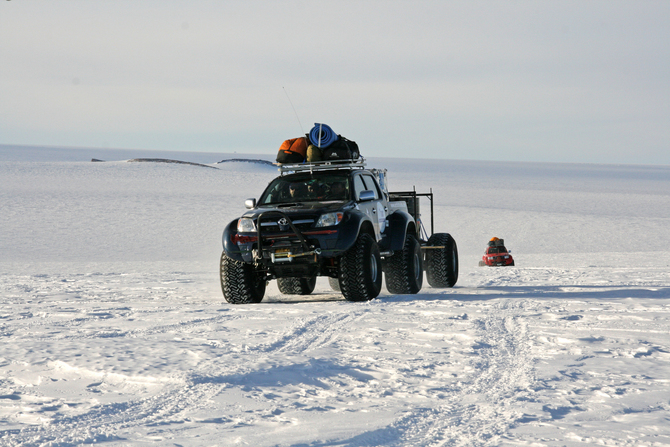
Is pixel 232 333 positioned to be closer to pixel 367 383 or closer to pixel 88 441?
pixel 367 383

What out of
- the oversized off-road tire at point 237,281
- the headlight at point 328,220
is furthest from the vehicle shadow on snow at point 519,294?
the headlight at point 328,220

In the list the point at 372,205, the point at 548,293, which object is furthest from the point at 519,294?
the point at 372,205

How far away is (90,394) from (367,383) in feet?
5.97

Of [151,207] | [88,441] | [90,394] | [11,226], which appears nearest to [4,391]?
[90,394]

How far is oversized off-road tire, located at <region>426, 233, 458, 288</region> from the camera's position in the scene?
39.1ft

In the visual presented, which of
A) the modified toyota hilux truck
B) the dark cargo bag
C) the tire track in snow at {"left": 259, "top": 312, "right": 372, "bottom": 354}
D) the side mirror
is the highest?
the dark cargo bag

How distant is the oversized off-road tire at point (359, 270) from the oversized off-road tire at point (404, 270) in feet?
4.50

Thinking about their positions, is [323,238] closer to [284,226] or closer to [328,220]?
[328,220]

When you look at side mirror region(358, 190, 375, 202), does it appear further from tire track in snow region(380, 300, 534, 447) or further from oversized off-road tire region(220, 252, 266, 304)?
tire track in snow region(380, 300, 534, 447)

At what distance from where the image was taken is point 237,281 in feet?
30.8

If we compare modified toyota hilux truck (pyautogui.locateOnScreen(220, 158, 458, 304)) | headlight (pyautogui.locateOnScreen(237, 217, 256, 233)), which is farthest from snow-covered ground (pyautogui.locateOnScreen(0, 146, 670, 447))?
headlight (pyautogui.locateOnScreen(237, 217, 256, 233))

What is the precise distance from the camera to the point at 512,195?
52.2 meters

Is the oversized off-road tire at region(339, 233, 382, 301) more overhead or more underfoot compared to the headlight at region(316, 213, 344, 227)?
more underfoot

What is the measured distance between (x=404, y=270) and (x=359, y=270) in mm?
1685
